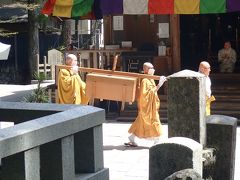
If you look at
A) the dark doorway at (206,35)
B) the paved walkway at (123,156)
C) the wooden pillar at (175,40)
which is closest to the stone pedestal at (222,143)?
the paved walkway at (123,156)

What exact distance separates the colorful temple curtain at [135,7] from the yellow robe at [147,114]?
3.81m

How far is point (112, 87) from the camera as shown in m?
11.2

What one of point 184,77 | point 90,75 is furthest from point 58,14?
point 184,77

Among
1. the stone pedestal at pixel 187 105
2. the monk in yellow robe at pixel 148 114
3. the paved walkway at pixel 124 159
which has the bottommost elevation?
the paved walkway at pixel 124 159

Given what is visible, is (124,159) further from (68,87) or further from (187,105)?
(187,105)

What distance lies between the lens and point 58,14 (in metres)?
16.3

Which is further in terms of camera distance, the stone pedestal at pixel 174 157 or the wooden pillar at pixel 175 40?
the wooden pillar at pixel 175 40

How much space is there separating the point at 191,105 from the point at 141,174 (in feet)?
13.8

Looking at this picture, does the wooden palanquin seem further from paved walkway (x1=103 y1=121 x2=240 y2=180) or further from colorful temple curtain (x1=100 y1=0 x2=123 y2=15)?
colorful temple curtain (x1=100 y1=0 x2=123 y2=15)

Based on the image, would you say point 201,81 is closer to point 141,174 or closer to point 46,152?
point 46,152

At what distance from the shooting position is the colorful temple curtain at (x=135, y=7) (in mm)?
14273

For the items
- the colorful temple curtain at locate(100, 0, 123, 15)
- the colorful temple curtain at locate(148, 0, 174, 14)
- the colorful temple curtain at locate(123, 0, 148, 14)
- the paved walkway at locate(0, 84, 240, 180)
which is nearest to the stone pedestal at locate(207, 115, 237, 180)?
the paved walkway at locate(0, 84, 240, 180)

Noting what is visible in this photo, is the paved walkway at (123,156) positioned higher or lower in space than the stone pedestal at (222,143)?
lower

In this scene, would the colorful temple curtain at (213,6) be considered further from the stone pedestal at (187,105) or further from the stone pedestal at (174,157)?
the stone pedestal at (174,157)
